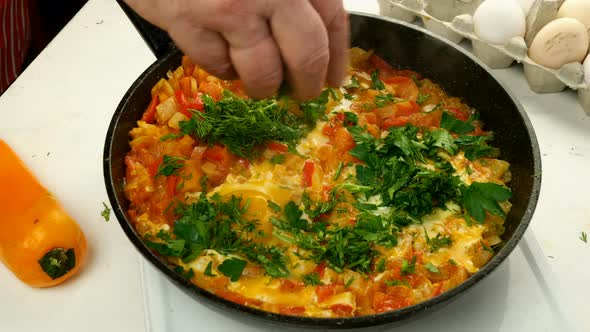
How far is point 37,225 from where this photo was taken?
61.4 inches

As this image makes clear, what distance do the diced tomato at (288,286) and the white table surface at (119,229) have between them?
11 cm

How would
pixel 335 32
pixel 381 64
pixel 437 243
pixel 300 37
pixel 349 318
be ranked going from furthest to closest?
pixel 381 64, pixel 437 243, pixel 349 318, pixel 335 32, pixel 300 37

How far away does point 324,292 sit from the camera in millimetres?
1393

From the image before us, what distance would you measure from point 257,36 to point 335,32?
0.62 feet

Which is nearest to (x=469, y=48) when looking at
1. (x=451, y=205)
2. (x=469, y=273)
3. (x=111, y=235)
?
(x=451, y=205)

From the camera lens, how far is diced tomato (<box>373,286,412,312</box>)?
137 cm

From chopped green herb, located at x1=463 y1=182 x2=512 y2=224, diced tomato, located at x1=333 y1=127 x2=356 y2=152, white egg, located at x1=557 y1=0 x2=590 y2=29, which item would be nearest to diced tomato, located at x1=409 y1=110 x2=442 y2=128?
diced tomato, located at x1=333 y1=127 x2=356 y2=152

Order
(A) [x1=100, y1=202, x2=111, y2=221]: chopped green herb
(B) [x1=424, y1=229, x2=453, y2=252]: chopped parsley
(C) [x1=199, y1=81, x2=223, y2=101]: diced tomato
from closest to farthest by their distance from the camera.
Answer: (B) [x1=424, y1=229, x2=453, y2=252]: chopped parsley
(A) [x1=100, y1=202, x2=111, y2=221]: chopped green herb
(C) [x1=199, y1=81, x2=223, y2=101]: diced tomato

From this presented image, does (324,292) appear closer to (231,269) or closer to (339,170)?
(231,269)

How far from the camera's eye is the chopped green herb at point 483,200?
1.53 meters

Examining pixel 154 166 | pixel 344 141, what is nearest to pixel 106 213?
pixel 154 166

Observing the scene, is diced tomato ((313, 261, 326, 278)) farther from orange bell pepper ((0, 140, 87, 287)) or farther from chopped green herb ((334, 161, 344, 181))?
orange bell pepper ((0, 140, 87, 287))

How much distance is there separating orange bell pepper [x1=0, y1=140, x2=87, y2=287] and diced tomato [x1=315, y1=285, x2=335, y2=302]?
704 mm

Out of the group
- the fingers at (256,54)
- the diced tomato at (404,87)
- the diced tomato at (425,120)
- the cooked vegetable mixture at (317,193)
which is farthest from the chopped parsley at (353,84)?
the fingers at (256,54)
